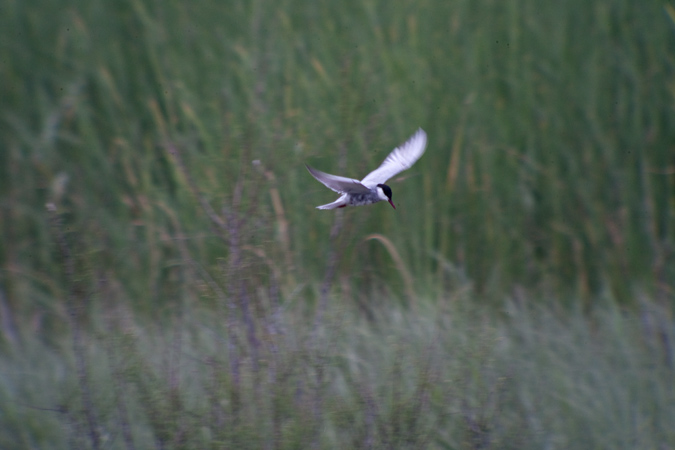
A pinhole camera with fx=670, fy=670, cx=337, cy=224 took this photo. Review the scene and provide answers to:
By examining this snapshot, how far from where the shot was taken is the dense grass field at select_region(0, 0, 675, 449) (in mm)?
2292

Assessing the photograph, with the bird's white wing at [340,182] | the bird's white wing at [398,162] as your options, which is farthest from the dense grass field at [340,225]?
the bird's white wing at [340,182]

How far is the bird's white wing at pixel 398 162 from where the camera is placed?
6.48 feet

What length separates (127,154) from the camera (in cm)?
391

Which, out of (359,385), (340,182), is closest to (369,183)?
(340,182)

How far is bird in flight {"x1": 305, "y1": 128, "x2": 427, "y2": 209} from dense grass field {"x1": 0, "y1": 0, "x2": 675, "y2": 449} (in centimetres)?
23

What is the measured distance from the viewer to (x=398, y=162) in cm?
218

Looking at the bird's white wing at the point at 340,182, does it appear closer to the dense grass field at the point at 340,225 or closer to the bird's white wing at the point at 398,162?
the bird's white wing at the point at 398,162

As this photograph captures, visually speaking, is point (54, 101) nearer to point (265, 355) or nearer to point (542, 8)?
point (265, 355)

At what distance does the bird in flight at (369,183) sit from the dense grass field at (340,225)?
23 centimetres

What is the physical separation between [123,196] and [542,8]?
274cm

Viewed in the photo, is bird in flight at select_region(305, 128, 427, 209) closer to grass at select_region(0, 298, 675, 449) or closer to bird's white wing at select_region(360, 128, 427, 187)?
bird's white wing at select_region(360, 128, 427, 187)

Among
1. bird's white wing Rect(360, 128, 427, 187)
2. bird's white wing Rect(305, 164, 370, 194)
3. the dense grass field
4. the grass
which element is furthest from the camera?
the dense grass field

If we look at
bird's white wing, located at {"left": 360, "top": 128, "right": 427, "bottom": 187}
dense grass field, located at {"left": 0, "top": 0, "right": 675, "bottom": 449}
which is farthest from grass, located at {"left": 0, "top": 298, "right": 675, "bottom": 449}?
bird's white wing, located at {"left": 360, "top": 128, "right": 427, "bottom": 187}

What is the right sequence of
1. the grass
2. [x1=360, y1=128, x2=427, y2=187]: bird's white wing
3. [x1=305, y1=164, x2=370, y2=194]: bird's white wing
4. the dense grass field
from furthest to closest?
the dense grass field < the grass < [x1=360, y1=128, x2=427, y2=187]: bird's white wing < [x1=305, y1=164, x2=370, y2=194]: bird's white wing
